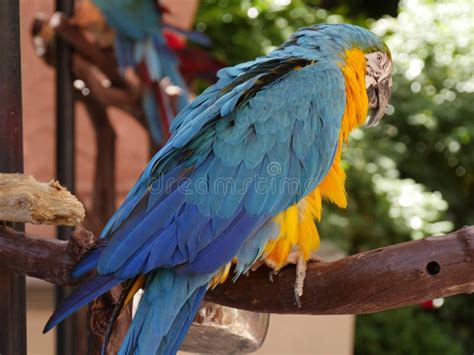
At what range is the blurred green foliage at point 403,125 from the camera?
2.98 m

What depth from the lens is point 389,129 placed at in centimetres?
321

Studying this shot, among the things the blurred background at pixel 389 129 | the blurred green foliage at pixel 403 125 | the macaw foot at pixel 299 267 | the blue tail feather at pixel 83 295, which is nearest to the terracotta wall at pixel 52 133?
the blurred background at pixel 389 129

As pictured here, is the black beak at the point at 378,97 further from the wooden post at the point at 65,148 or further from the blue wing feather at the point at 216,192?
the wooden post at the point at 65,148

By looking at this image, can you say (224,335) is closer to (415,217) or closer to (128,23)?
(128,23)

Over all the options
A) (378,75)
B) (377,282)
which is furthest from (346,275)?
(378,75)

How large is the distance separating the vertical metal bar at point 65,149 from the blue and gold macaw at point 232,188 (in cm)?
82

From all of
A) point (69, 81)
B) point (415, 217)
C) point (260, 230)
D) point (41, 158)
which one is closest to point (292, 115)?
point (260, 230)

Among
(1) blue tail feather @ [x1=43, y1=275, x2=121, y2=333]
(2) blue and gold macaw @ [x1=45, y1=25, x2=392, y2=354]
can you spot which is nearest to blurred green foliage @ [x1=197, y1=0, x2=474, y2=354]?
(2) blue and gold macaw @ [x1=45, y1=25, x2=392, y2=354]

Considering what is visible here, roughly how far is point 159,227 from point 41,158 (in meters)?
2.24

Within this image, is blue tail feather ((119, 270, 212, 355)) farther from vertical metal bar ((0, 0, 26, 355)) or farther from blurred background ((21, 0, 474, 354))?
blurred background ((21, 0, 474, 354))

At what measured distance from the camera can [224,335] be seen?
1316 mm

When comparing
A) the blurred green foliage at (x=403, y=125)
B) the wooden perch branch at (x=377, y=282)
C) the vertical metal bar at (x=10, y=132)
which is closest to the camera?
the wooden perch branch at (x=377, y=282)

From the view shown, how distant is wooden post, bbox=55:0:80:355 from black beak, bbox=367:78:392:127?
0.89 meters

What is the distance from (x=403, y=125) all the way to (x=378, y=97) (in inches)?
75.0
